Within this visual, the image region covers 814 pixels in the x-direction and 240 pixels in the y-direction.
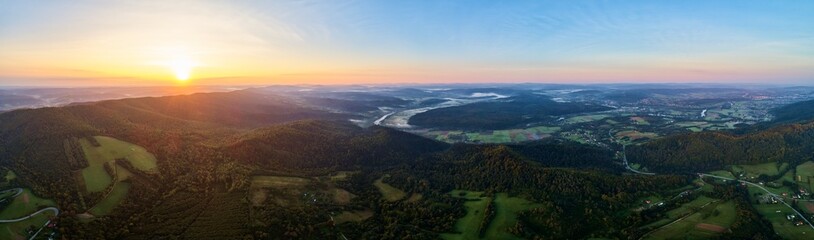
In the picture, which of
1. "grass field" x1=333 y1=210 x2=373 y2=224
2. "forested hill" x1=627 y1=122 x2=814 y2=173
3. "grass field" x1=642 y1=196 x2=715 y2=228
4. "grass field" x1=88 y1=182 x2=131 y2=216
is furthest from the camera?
"forested hill" x1=627 y1=122 x2=814 y2=173

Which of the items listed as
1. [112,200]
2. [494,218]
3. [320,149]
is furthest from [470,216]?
[112,200]

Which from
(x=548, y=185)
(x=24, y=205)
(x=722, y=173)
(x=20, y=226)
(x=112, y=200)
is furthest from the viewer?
(x=722, y=173)

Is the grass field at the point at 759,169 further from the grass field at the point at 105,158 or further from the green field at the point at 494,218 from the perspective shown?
the grass field at the point at 105,158

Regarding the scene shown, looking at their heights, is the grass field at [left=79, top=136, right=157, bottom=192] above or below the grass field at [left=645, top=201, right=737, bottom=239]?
above

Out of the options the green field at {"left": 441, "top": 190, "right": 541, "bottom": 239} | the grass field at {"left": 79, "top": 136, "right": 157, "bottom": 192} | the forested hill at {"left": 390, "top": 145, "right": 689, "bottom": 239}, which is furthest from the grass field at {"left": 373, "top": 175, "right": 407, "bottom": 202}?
the grass field at {"left": 79, "top": 136, "right": 157, "bottom": 192}

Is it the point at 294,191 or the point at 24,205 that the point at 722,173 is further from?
the point at 24,205

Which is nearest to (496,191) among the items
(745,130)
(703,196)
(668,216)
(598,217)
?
(598,217)

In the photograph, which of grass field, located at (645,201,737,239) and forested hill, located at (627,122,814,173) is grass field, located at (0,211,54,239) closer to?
grass field, located at (645,201,737,239)
